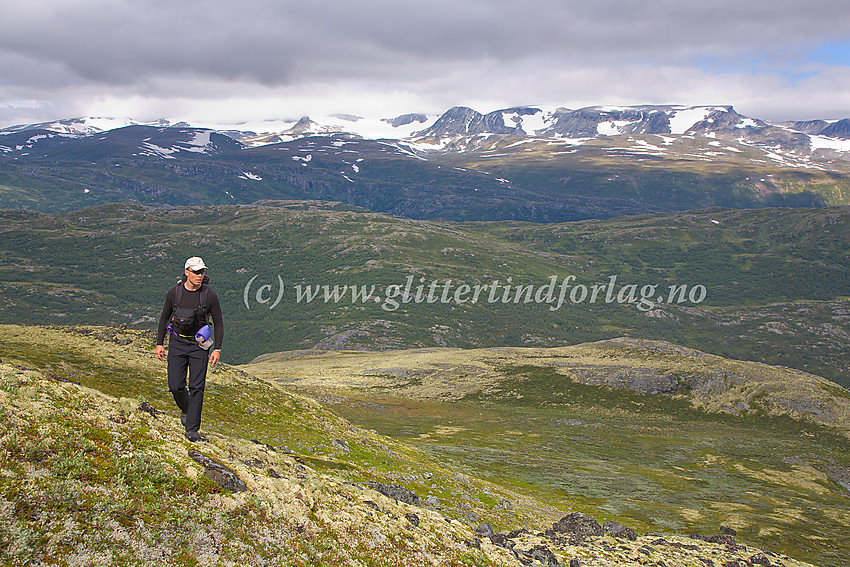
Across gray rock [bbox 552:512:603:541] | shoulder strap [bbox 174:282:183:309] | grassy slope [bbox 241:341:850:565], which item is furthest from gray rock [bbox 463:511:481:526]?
grassy slope [bbox 241:341:850:565]

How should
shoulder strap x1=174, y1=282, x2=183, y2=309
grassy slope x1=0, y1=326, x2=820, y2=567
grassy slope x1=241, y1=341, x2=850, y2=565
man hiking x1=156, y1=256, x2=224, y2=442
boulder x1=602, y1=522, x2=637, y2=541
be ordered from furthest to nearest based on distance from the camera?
1. grassy slope x1=241, y1=341, x2=850, y2=565
2. boulder x1=602, y1=522, x2=637, y2=541
3. shoulder strap x1=174, y1=282, x2=183, y2=309
4. man hiking x1=156, y1=256, x2=224, y2=442
5. grassy slope x1=0, y1=326, x2=820, y2=567

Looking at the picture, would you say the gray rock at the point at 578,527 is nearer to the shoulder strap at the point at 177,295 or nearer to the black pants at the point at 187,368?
the black pants at the point at 187,368

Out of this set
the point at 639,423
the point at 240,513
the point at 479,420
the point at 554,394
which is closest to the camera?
the point at 240,513

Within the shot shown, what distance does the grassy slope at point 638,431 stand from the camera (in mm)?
66688

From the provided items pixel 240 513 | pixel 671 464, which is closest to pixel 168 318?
pixel 240 513

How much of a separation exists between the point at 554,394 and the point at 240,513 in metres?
155

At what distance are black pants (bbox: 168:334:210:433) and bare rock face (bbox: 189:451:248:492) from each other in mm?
2348

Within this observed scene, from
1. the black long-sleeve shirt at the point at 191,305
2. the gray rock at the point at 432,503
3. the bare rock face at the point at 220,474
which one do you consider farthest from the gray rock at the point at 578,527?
the black long-sleeve shirt at the point at 191,305

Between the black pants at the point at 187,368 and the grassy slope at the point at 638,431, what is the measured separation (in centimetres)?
4649

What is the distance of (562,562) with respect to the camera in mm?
25203

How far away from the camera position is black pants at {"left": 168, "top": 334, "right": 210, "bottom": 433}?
19188 mm

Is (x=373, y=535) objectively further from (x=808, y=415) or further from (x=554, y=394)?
(x=808, y=415)

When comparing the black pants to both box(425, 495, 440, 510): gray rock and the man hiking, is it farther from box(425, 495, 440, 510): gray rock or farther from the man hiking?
box(425, 495, 440, 510): gray rock

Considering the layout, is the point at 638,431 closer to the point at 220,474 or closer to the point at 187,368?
the point at 187,368
